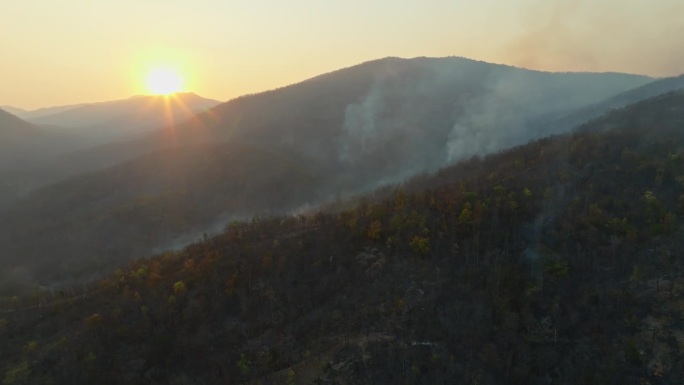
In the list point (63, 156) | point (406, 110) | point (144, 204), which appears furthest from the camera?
point (406, 110)

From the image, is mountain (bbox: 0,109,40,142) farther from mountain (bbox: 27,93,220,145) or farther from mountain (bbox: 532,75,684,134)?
mountain (bbox: 532,75,684,134)

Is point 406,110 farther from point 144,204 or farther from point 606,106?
point 144,204

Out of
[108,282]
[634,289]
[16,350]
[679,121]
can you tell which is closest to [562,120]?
[679,121]

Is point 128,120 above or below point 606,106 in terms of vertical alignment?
above

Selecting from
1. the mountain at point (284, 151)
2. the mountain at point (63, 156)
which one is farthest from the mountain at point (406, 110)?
the mountain at point (63, 156)

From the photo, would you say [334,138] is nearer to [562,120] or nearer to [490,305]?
[562,120]

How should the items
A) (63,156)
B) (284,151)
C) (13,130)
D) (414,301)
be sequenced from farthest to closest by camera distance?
1. (13,130)
2. (63,156)
3. (284,151)
4. (414,301)

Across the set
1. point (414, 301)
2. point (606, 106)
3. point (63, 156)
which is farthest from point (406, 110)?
point (414, 301)
